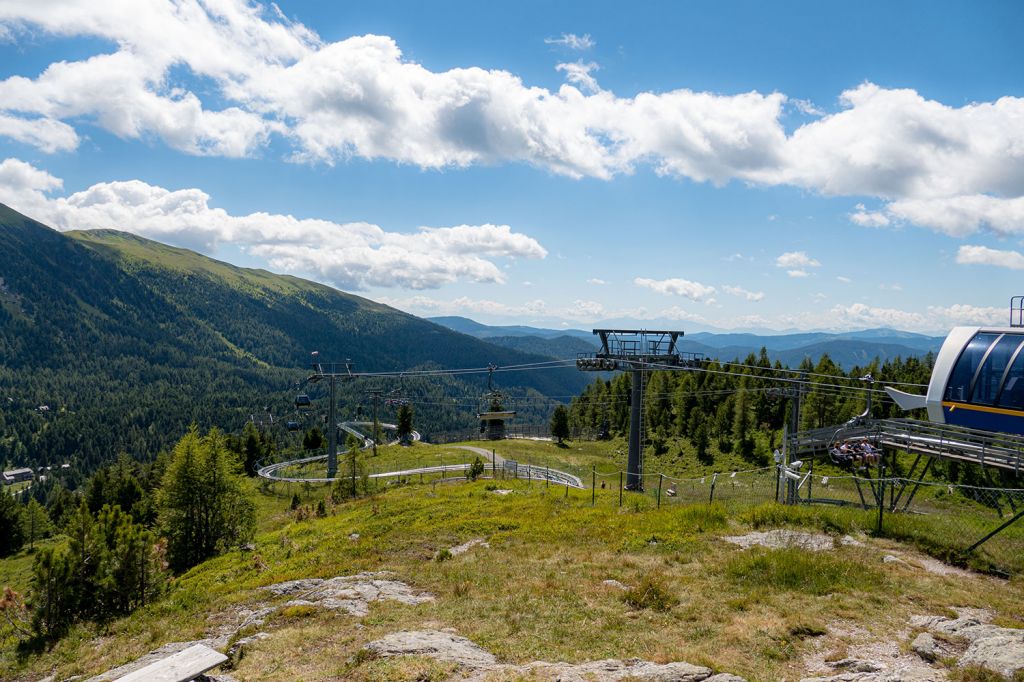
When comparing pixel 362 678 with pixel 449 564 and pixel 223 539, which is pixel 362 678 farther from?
pixel 223 539

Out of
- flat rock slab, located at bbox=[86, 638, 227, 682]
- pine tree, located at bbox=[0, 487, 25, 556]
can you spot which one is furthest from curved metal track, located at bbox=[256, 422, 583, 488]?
pine tree, located at bbox=[0, 487, 25, 556]

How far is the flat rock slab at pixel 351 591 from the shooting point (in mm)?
17312

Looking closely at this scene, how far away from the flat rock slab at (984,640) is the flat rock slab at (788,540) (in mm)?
6193

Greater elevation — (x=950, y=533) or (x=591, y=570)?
(x=950, y=533)

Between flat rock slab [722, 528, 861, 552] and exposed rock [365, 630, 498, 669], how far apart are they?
12028mm

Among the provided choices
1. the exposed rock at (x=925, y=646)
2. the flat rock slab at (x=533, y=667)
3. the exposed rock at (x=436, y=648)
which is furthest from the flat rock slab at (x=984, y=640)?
the exposed rock at (x=436, y=648)

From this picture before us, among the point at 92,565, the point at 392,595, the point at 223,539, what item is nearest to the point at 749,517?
the point at 392,595

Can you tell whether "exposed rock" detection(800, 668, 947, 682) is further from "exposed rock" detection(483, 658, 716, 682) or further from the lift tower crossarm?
the lift tower crossarm

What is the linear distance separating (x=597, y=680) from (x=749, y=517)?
15.8 metres

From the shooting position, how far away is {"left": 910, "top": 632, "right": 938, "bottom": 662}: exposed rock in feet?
36.7

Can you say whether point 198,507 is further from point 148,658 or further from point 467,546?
point 148,658

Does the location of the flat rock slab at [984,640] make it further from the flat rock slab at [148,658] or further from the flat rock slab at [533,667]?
the flat rock slab at [148,658]

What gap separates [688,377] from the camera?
94.1m

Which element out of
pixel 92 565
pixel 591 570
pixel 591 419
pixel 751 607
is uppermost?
pixel 751 607
